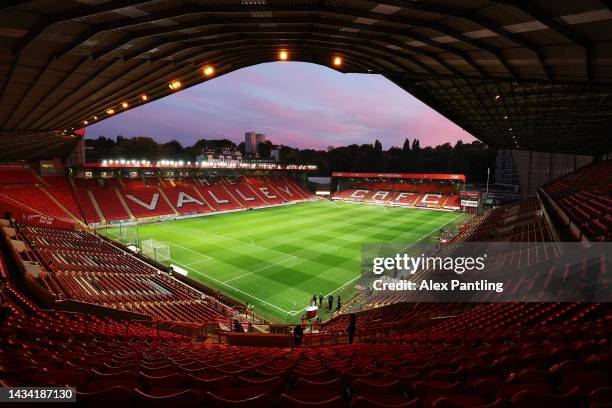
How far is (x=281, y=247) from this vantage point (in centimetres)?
2753

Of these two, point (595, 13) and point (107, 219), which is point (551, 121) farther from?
point (107, 219)

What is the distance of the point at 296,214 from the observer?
45719 millimetres

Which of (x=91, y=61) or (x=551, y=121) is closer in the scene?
(x=91, y=61)

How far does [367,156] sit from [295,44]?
303 feet

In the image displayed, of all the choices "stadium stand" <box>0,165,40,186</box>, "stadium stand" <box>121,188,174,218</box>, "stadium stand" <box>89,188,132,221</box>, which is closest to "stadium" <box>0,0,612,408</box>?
"stadium stand" <box>0,165,40,186</box>

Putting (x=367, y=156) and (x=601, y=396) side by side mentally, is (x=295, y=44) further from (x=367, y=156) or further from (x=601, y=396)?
(x=367, y=156)

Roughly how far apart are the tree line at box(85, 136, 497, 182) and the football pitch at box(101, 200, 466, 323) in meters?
40.5

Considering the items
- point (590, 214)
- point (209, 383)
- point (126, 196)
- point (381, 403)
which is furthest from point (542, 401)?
point (126, 196)

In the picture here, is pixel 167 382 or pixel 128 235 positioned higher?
pixel 167 382

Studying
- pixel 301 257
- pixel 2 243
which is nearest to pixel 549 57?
A: pixel 301 257

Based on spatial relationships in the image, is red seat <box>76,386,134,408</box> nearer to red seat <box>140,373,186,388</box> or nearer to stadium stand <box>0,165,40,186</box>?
red seat <box>140,373,186,388</box>

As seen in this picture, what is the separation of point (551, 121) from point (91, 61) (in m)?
25.1

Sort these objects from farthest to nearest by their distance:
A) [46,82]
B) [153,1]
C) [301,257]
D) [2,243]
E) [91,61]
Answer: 1. [301,257]
2. [2,243]
3. [46,82]
4. [91,61]
5. [153,1]

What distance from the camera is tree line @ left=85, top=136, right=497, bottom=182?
78562 millimetres
